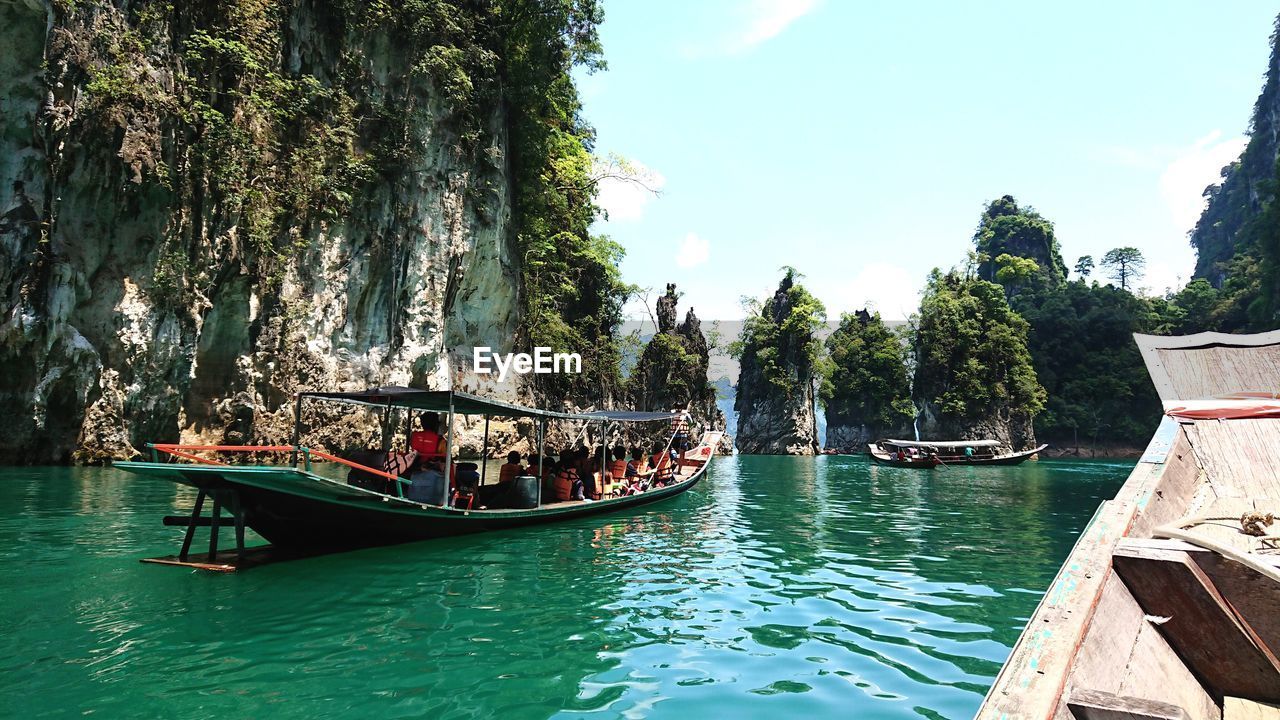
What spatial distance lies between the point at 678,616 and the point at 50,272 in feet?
61.3

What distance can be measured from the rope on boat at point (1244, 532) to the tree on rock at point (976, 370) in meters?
52.2

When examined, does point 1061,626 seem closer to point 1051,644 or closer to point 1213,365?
point 1051,644

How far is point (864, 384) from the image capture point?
61.7m

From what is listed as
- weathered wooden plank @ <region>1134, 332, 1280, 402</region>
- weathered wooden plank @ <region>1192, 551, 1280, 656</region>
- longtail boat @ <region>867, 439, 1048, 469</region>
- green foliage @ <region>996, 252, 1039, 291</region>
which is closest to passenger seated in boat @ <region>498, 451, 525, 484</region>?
weathered wooden plank @ <region>1134, 332, 1280, 402</region>

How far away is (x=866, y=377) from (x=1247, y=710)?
61.9m

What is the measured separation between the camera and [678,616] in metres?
5.71

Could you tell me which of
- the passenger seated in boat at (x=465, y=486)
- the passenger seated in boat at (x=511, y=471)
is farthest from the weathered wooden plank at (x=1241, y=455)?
the passenger seated in boat at (x=511, y=471)

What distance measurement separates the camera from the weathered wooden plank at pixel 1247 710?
8.42 feet

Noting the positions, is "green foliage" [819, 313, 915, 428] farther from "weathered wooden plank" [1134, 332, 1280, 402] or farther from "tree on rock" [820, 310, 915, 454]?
"weathered wooden plank" [1134, 332, 1280, 402]

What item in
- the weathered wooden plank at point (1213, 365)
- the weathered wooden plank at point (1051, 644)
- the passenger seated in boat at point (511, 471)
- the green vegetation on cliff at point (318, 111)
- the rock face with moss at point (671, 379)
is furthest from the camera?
the rock face with moss at point (671, 379)

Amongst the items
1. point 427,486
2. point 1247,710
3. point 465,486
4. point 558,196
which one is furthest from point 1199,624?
point 558,196

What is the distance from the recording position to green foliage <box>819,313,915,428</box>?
200 feet

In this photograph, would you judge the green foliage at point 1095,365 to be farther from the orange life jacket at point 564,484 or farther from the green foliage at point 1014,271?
the orange life jacket at point 564,484

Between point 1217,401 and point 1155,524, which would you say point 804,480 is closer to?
point 1217,401
